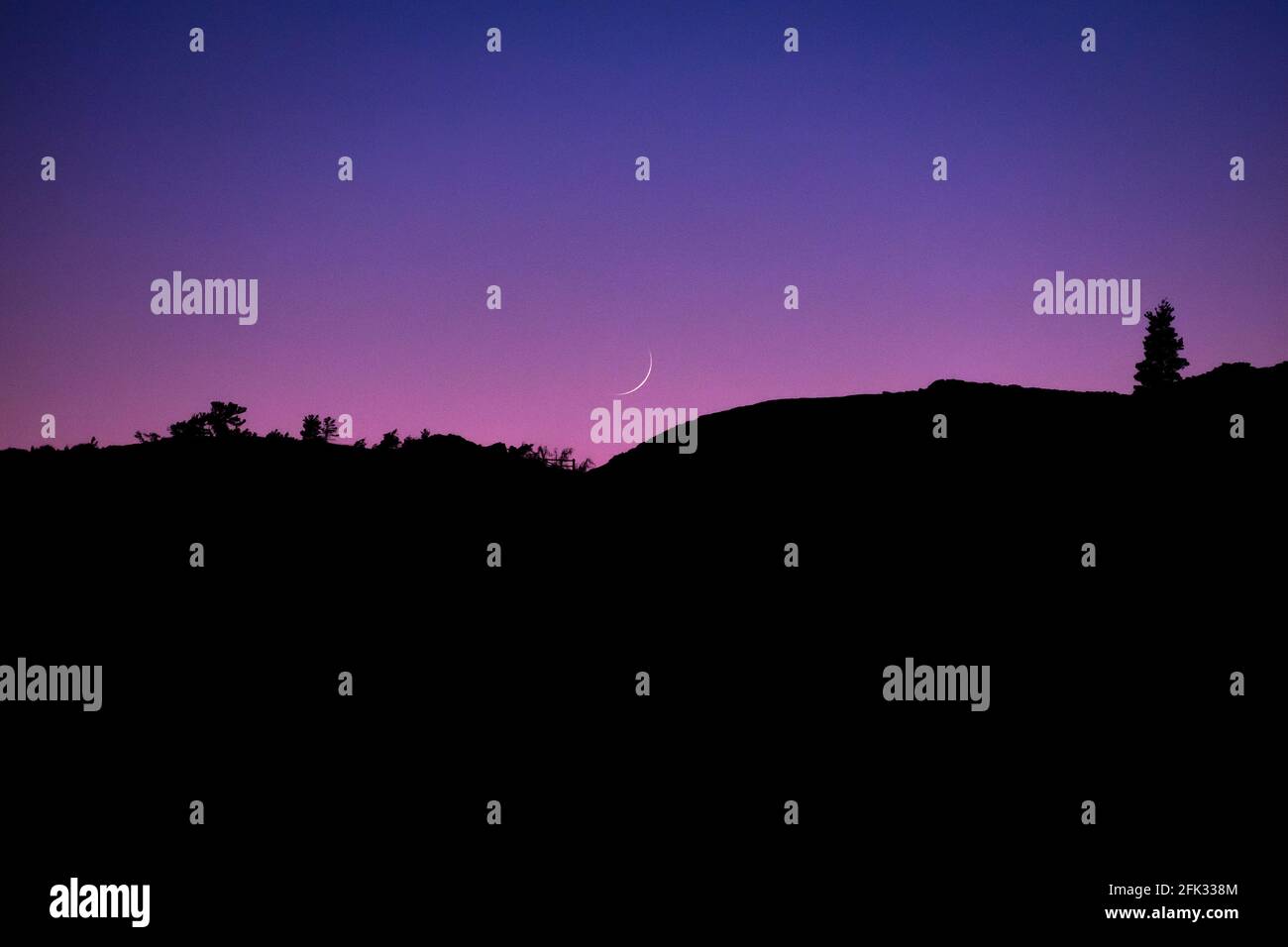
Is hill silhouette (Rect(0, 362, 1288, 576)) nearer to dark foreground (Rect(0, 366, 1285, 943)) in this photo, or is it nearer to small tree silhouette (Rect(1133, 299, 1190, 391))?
dark foreground (Rect(0, 366, 1285, 943))

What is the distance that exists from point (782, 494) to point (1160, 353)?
51.8 metres

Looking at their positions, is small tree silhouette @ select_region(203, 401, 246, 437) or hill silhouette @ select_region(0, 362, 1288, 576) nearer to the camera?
hill silhouette @ select_region(0, 362, 1288, 576)

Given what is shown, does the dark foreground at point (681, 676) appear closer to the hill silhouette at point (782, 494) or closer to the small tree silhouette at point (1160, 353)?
the hill silhouette at point (782, 494)

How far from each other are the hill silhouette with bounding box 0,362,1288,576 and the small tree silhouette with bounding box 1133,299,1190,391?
41467 millimetres

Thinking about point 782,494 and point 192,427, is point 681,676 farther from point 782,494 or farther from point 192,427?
point 192,427

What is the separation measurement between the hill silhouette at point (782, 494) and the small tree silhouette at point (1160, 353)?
41.5 m

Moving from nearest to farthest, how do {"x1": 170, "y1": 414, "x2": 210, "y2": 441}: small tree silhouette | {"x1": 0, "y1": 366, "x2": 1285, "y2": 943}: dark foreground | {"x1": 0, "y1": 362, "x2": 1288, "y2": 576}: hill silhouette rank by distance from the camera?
{"x1": 0, "y1": 366, "x2": 1285, "y2": 943}: dark foreground
{"x1": 0, "y1": 362, "x2": 1288, "y2": 576}: hill silhouette
{"x1": 170, "y1": 414, "x2": 210, "y2": 441}: small tree silhouette

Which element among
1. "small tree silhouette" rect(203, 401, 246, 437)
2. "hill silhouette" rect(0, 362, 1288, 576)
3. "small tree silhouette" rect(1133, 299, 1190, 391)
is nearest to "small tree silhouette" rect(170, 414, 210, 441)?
"small tree silhouette" rect(203, 401, 246, 437)

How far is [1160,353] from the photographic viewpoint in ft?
203

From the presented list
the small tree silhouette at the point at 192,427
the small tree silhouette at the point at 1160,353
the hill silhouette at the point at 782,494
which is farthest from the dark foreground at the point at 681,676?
the small tree silhouette at the point at 1160,353

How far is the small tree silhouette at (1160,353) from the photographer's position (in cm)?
6112

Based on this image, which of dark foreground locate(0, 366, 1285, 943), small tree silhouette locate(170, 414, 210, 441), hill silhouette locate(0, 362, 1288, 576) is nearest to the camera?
dark foreground locate(0, 366, 1285, 943)

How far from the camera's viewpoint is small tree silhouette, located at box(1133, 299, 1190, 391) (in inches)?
Answer: 2406
